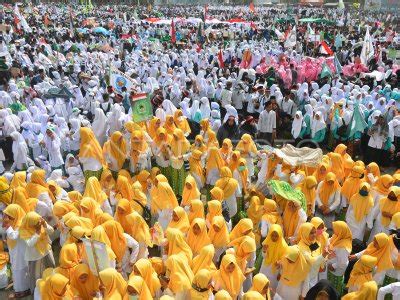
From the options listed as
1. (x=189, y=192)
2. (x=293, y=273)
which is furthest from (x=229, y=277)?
(x=189, y=192)

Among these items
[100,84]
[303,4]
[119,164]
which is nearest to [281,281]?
[119,164]

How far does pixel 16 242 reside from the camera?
14.5 ft

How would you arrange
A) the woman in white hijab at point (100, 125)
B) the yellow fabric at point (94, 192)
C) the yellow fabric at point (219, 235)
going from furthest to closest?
the woman in white hijab at point (100, 125) → the yellow fabric at point (94, 192) → the yellow fabric at point (219, 235)

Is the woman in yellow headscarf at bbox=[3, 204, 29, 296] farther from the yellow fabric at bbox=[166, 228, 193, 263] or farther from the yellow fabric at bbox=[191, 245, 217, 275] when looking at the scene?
the yellow fabric at bbox=[191, 245, 217, 275]

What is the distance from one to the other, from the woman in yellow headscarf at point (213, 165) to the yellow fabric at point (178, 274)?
2415mm

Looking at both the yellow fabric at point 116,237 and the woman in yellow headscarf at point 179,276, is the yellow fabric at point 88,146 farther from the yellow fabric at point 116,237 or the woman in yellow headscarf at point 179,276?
the woman in yellow headscarf at point 179,276

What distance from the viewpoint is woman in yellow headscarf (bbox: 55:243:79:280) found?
3.96 m

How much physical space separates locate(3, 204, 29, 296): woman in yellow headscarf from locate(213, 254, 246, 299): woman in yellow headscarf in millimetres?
2059

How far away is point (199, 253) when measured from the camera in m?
4.31

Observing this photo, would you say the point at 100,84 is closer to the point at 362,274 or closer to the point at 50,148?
the point at 50,148

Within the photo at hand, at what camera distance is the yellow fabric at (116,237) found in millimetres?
4375

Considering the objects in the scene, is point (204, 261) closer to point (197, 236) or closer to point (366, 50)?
point (197, 236)

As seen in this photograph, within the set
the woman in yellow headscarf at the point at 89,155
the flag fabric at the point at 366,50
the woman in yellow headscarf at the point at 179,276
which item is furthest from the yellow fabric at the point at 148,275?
the flag fabric at the point at 366,50

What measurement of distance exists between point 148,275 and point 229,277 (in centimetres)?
71
